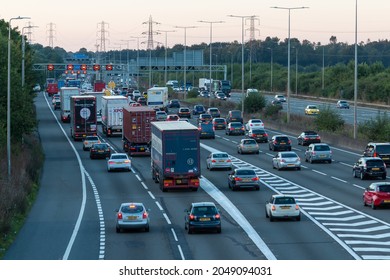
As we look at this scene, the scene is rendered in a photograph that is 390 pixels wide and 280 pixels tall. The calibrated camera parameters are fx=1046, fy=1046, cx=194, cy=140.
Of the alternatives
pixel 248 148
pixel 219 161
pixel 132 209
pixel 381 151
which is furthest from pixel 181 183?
pixel 248 148

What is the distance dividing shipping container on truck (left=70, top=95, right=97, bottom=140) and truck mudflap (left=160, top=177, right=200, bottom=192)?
3756 cm

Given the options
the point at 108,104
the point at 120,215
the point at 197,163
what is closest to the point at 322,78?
the point at 108,104

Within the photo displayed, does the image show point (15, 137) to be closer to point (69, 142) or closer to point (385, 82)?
point (69, 142)

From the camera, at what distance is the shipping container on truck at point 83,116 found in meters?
93.8

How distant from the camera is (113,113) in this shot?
97500mm

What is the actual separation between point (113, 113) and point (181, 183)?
41452mm

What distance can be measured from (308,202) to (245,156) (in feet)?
89.1

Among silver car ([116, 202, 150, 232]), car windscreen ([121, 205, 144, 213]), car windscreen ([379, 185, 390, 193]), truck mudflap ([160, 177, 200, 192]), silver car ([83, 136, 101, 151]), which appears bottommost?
silver car ([83, 136, 101, 151])

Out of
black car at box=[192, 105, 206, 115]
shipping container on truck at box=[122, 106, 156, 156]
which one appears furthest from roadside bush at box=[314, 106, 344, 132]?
black car at box=[192, 105, 206, 115]

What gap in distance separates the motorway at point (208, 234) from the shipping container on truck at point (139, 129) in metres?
4.94

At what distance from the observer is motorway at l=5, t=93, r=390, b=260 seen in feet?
121

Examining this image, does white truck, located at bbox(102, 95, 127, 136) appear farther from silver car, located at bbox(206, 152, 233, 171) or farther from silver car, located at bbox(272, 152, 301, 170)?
silver car, located at bbox(272, 152, 301, 170)

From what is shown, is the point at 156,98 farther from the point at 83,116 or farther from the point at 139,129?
the point at 139,129

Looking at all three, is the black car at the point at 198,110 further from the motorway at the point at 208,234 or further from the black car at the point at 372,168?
the black car at the point at 372,168
